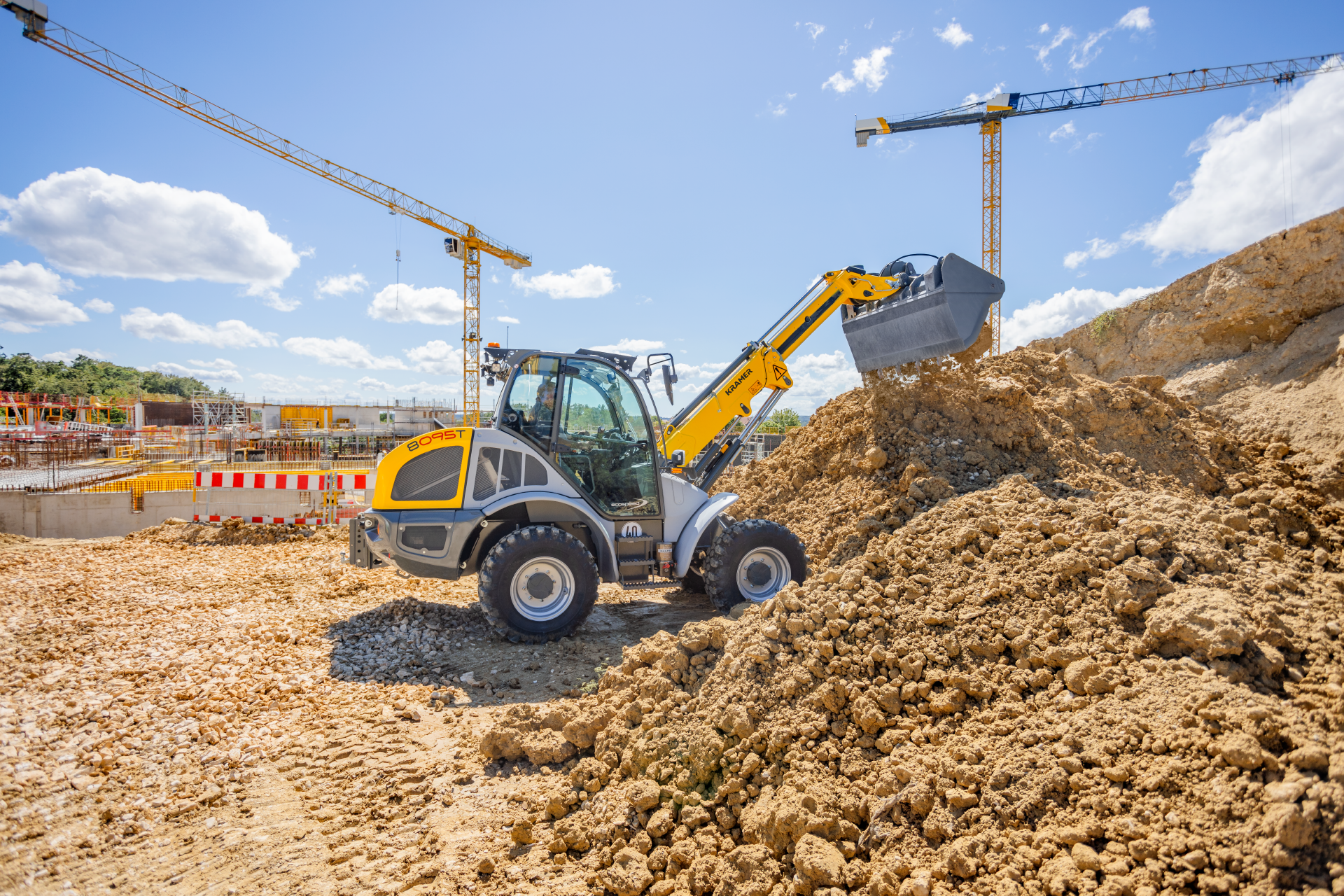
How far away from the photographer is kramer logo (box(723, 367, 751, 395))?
22.7 ft

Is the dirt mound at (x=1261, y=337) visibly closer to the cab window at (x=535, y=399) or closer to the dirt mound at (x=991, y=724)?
the dirt mound at (x=991, y=724)

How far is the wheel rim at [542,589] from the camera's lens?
5359 mm

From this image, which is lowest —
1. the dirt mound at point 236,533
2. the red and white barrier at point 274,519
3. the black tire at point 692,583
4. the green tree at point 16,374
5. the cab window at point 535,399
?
the black tire at point 692,583

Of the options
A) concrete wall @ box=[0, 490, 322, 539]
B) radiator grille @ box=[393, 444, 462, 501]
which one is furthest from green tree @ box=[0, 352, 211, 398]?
radiator grille @ box=[393, 444, 462, 501]

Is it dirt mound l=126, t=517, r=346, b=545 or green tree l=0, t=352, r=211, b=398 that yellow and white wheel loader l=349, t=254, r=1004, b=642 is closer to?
dirt mound l=126, t=517, r=346, b=545

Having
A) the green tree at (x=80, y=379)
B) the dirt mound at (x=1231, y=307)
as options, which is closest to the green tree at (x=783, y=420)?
the dirt mound at (x=1231, y=307)

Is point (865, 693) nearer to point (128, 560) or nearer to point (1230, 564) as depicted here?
point (1230, 564)

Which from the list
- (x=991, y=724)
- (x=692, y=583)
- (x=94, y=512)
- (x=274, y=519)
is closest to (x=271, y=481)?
(x=274, y=519)

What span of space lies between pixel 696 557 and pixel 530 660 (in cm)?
203

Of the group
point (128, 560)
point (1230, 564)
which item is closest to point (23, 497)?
point (128, 560)

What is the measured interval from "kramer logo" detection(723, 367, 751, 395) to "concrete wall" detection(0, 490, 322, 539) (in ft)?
24.6

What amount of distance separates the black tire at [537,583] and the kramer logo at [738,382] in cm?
244

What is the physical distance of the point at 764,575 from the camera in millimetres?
6047

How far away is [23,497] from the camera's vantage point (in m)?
10.3
